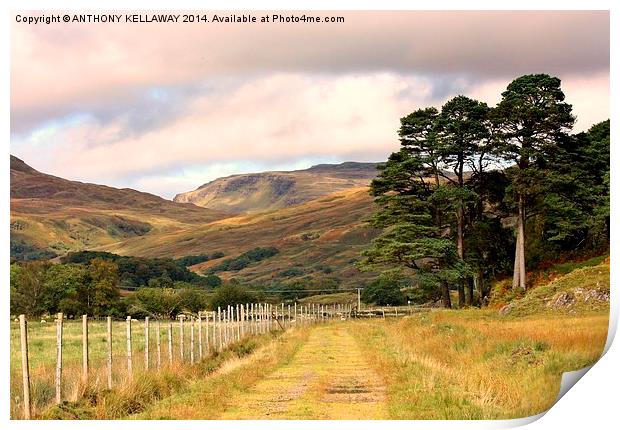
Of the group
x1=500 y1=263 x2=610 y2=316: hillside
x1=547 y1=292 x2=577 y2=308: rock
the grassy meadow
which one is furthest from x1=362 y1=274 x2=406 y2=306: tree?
the grassy meadow

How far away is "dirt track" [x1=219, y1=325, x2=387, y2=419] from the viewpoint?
1477 cm

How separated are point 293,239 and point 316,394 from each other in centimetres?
14571

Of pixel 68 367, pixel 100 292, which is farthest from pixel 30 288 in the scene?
pixel 68 367

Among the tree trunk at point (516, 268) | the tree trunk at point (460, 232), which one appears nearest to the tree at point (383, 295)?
the tree trunk at point (460, 232)

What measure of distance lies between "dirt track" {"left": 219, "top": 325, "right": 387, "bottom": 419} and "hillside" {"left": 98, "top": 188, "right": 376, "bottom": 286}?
69.6m

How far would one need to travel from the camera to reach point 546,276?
39.2m

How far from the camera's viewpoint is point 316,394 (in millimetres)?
16453

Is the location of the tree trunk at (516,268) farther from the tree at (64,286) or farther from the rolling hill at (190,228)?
the tree at (64,286)

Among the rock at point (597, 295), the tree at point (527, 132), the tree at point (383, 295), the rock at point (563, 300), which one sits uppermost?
the tree at point (527, 132)

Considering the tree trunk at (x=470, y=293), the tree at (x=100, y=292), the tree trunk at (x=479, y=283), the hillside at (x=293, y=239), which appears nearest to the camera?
the tree at (x=100, y=292)

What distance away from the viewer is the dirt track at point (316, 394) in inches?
582

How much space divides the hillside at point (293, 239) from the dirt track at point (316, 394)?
69569 mm

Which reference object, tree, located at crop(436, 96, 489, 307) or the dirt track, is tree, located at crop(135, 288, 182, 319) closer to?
the dirt track
